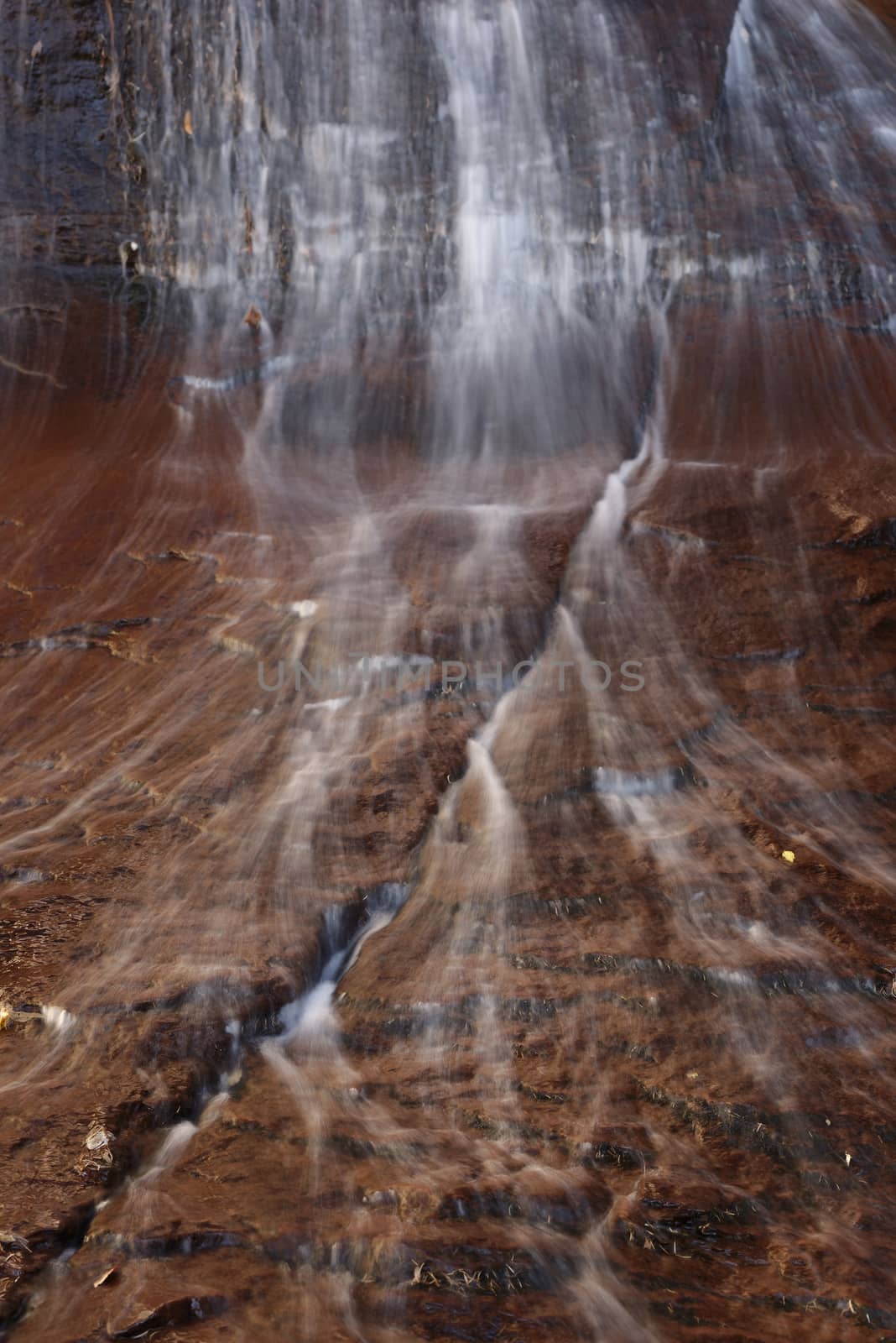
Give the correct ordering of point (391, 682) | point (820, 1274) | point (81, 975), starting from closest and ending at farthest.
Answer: point (820, 1274) → point (81, 975) → point (391, 682)

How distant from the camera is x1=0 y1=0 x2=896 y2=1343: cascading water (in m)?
3.58

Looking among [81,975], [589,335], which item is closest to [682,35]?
[589,335]

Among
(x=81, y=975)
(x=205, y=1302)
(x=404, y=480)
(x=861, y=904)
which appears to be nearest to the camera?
(x=205, y=1302)

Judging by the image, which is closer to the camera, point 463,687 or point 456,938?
point 456,938

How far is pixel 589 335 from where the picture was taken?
10.1 m

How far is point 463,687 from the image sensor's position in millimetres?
6613

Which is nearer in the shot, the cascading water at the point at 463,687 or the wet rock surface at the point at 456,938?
the wet rock surface at the point at 456,938

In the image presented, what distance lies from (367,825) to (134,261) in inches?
273

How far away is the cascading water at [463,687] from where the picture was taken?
3582mm

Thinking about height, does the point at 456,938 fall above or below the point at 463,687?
below

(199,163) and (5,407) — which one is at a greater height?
(199,163)

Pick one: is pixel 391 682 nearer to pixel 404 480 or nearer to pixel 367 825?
pixel 367 825

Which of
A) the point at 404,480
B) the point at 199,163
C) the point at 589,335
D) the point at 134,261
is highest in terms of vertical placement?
the point at 199,163

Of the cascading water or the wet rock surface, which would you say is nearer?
the wet rock surface
